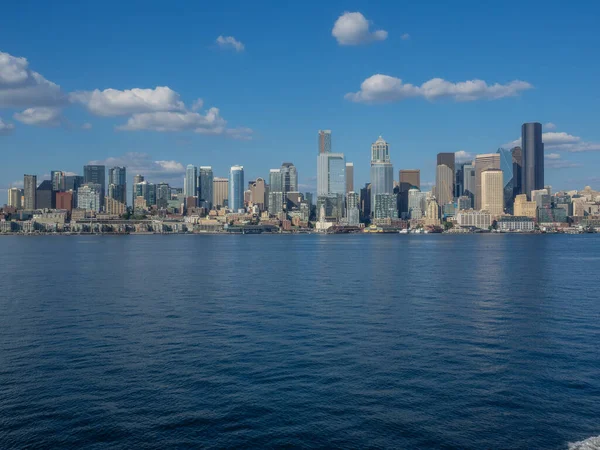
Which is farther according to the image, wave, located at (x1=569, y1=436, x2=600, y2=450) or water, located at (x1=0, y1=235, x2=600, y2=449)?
water, located at (x1=0, y1=235, x2=600, y2=449)

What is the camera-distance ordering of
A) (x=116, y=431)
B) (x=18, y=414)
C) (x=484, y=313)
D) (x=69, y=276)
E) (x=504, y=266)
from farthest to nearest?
(x=504, y=266), (x=69, y=276), (x=484, y=313), (x=18, y=414), (x=116, y=431)

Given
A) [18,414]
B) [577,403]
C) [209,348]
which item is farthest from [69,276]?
[577,403]

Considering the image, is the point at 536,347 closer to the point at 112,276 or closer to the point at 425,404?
the point at 425,404

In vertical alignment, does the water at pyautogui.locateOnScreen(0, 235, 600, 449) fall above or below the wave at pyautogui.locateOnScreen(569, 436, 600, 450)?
above

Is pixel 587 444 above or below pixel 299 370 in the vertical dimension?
below

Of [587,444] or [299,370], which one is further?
[299,370]
